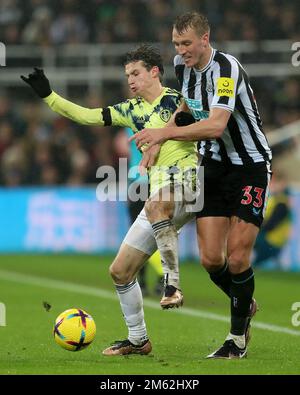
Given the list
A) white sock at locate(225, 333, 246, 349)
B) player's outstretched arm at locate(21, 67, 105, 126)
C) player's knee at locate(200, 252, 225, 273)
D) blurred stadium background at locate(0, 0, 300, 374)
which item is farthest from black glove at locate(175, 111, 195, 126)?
blurred stadium background at locate(0, 0, 300, 374)

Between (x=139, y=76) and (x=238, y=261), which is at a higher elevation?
(x=139, y=76)

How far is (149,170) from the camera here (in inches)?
308

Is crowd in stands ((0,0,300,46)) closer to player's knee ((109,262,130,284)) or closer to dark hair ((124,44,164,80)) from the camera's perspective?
dark hair ((124,44,164,80))

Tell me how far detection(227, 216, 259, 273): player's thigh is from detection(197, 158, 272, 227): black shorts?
5cm

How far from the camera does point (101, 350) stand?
8039 mm

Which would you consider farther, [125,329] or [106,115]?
[125,329]

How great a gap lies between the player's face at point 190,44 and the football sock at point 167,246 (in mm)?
1157

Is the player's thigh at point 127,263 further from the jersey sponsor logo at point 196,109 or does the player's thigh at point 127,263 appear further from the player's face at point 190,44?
the player's face at point 190,44

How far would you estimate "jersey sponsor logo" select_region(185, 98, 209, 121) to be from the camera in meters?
7.66

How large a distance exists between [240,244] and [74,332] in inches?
52.2

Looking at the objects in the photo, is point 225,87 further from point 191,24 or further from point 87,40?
point 87,40

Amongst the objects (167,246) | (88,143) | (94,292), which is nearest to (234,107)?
(167,246)

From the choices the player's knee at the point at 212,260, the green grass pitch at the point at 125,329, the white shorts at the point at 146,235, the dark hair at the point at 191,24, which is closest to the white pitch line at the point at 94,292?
the green grass pitch at the point at 125,329
